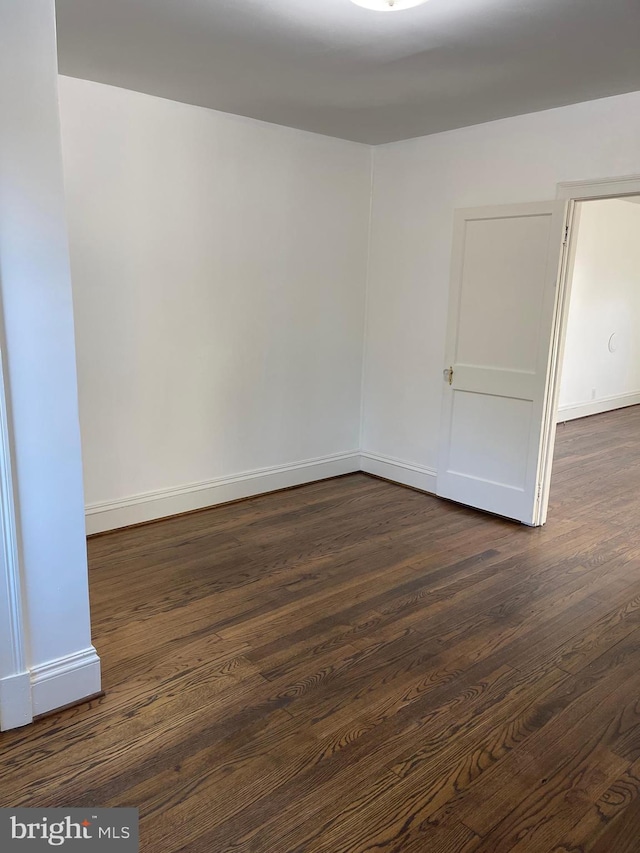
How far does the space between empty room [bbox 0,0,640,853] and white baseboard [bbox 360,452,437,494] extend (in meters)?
0.03

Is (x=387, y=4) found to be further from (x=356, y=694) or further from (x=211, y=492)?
(x=211, y=492)

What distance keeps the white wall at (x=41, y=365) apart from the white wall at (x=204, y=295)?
157 cm

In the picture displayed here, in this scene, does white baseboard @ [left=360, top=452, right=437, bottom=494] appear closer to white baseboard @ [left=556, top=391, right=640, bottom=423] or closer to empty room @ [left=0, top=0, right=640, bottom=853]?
empty room @ [left=0, top=0, right=640, bottom=853]


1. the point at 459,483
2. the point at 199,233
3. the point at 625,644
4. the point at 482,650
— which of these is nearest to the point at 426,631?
the point at 482,650

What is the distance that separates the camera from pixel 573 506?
4523 mm

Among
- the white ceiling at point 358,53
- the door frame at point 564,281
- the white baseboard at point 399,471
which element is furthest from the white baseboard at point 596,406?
the white ceiling at point 358,53

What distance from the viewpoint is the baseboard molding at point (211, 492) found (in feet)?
12.5

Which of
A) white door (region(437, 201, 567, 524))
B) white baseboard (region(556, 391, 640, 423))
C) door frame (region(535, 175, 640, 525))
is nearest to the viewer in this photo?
door frame (region(535, 175, 640, 525))

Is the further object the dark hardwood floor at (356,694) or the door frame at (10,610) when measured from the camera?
the door frame at (10,610)

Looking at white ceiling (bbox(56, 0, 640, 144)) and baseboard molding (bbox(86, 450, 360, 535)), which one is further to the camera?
baseboard molding (bbox(86, 450, 360, 535))

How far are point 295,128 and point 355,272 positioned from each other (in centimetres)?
115

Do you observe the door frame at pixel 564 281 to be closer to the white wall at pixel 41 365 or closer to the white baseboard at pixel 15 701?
the white wall at pixel 41 365

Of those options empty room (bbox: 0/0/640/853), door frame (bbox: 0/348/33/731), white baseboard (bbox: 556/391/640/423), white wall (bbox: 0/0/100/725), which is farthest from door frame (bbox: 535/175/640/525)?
white baseboard (bbox: 556/391/640/423)

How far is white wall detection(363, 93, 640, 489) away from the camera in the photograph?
353cm
